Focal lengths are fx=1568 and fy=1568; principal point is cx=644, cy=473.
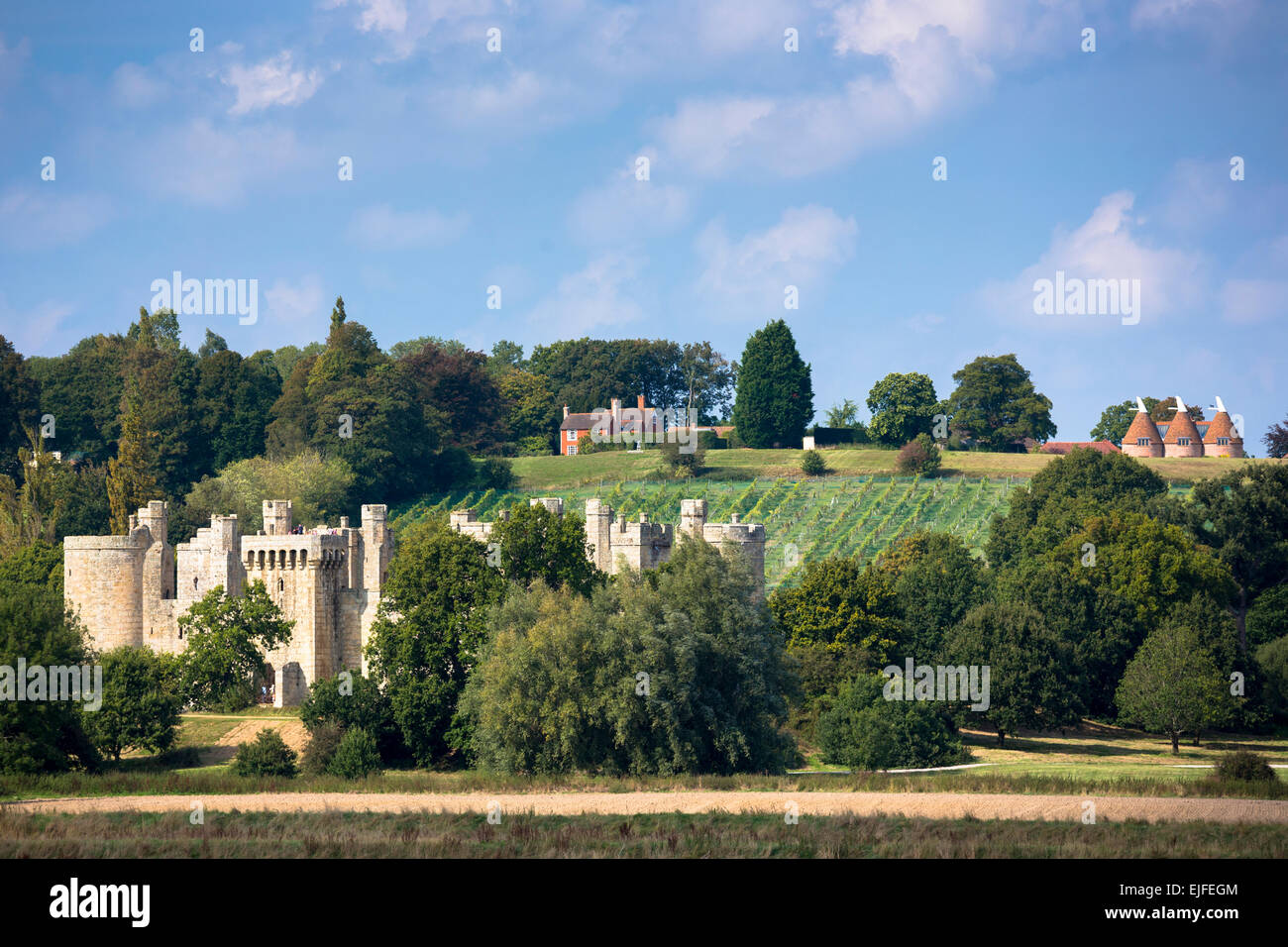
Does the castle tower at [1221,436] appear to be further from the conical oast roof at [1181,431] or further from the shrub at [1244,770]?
the shrub at [1244,770]

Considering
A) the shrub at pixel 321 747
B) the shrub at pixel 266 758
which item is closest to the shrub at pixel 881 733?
the shrub at pixel 321 747

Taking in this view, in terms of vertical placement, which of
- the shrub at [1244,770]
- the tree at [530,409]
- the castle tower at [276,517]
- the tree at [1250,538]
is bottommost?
the shrub at [1244,770]

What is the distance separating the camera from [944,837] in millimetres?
34406

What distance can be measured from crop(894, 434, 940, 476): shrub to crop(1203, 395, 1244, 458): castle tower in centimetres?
3248

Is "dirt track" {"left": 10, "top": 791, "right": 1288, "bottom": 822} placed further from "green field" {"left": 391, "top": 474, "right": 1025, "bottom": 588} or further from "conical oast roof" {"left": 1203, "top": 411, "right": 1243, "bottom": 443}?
"conical oast roof" {"left": 1203, "top": 411, "right": 1243, "bottom": 443}

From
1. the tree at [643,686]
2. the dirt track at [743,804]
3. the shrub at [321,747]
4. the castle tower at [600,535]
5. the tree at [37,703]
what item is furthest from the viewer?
the castle tower at [600,535]

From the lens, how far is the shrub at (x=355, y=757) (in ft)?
167

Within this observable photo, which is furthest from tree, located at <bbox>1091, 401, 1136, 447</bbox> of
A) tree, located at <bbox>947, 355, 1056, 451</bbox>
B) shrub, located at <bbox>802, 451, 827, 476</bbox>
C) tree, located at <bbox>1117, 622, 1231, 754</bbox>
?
tree, located at <bbox>1117, 622, 1231, 754</bbox>

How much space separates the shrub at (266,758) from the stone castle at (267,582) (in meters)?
9.78

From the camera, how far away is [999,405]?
135 m

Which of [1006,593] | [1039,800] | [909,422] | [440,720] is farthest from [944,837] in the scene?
[909,422]

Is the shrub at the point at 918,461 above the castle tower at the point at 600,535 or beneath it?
above
